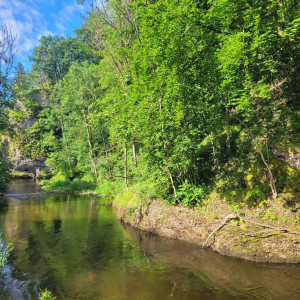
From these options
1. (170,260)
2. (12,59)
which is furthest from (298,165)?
(12,59)

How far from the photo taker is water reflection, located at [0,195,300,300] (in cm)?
607

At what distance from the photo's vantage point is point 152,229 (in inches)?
434

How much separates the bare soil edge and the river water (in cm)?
35

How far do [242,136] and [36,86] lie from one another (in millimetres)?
50643

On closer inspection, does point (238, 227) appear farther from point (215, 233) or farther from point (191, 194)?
point (191, 194)

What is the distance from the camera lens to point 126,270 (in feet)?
24.2

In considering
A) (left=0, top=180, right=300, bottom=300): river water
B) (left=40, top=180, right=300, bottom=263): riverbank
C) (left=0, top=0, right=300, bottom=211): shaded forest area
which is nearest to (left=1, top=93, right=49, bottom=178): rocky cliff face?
(left=0, top=180, right=300, bottom=300): river water

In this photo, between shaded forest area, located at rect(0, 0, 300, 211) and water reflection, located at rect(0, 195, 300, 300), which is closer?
water reflection, located at rect(0, 195, 300, 300)

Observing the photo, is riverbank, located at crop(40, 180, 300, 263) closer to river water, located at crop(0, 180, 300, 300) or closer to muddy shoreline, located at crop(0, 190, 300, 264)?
muddy shoreline, located at crop(0, 190, 300, 264)

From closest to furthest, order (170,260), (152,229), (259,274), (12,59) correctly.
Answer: (259,274) < (170,260) < (152,229) < (12,59)

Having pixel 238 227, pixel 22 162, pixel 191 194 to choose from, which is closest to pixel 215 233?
pixel 238 227

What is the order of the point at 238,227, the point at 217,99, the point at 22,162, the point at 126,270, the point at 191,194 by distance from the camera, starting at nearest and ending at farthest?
the point at 126,270 < the point at 238,227 < the point at 217,99 < the point at 191,194 < the point at 22,162

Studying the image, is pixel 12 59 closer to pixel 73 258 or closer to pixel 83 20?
pixel 83 20

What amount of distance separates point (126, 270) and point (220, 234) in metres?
3.89
